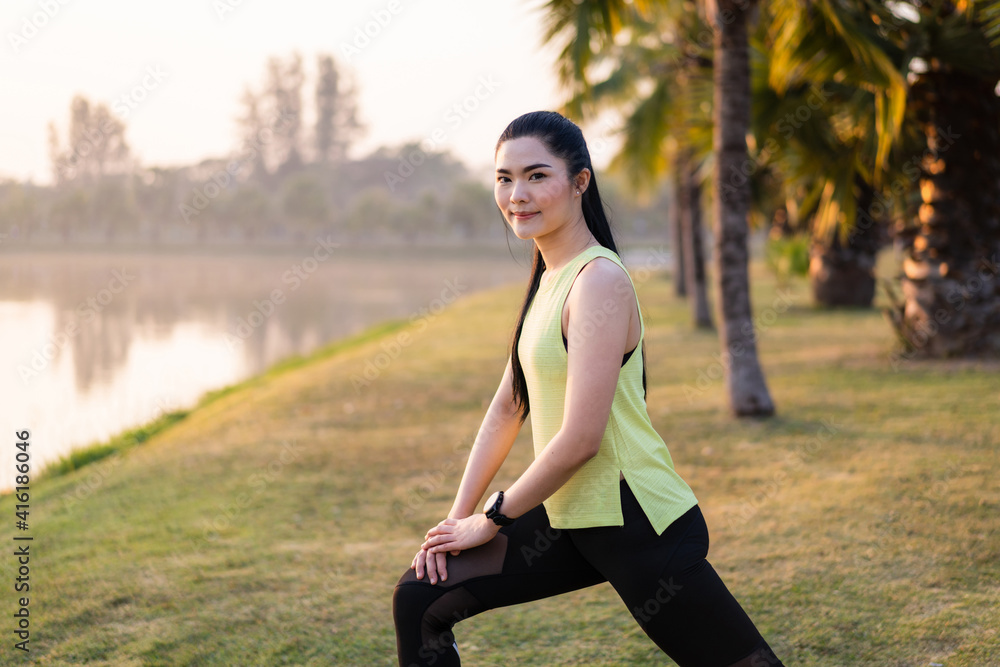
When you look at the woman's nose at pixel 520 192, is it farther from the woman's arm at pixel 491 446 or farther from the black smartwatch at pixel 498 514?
the black smartwatch at pixel 498 514

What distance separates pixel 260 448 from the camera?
22.5 ft

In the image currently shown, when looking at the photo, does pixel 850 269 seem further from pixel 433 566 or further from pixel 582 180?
pixel 433 566

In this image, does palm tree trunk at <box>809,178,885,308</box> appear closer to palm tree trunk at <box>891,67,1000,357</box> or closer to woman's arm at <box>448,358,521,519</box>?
palm tree trunk at <box>891,67,1000,357</box>

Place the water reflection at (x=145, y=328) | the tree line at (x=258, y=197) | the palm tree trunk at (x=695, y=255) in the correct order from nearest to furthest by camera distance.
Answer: the water reflection at (x=145, y=328)
the palm tree trunk at (x=695, y=255)
the tree line at (x=258, y=197)

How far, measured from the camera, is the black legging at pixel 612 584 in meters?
1.77

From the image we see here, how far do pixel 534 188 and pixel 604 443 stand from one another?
56cm

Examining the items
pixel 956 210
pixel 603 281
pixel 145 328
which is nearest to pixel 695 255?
pixel 956 210

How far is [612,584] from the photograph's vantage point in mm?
1801

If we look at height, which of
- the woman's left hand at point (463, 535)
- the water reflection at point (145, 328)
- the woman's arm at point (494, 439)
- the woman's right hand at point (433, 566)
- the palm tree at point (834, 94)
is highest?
the palm tree at point (834, 94)

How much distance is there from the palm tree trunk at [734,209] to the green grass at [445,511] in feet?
1.10

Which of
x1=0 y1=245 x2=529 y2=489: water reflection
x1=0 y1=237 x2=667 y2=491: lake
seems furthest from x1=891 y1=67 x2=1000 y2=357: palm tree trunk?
x1=0 y1=245 x2=529 y2=489: water reflection

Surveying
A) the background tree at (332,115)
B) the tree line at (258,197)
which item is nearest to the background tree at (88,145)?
the tree line at (258,197)

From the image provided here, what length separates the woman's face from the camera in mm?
1836

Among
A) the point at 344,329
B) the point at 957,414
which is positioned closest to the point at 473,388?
the point at 957,414
